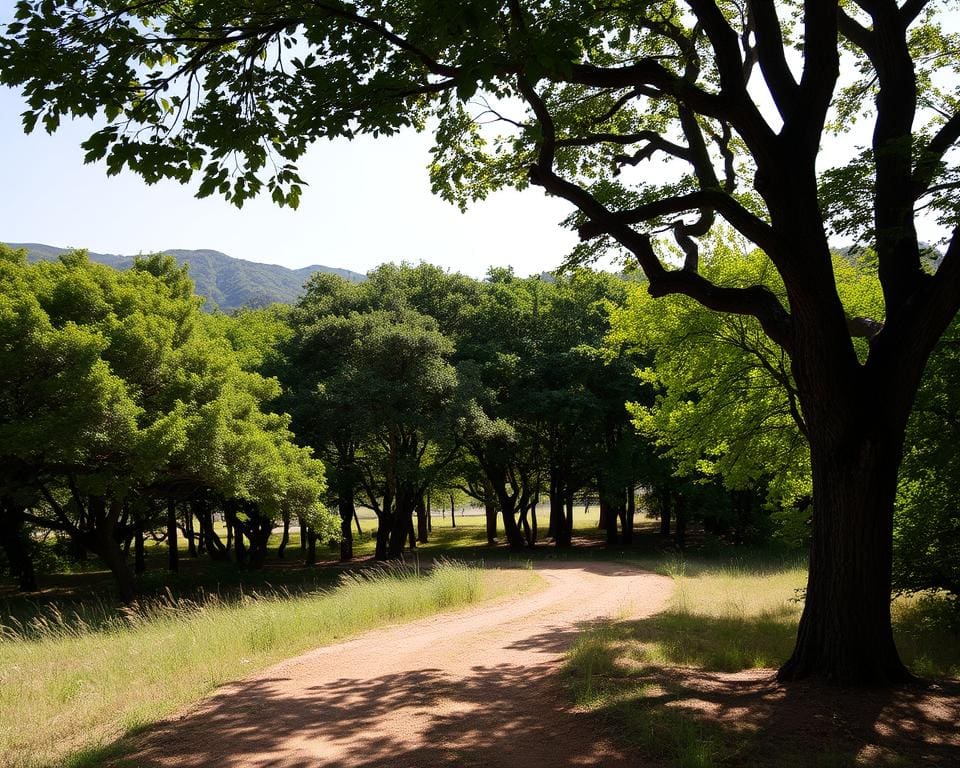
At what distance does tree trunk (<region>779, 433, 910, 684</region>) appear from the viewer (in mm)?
6523

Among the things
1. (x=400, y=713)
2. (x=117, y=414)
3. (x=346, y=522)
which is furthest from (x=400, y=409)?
(x=400, y=713)

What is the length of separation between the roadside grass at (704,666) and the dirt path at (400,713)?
346 millimetres

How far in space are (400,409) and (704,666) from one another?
65.0ft

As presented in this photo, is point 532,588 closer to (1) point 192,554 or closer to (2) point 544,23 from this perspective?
(2) point 544,23

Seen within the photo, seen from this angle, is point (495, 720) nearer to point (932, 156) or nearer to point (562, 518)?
point (932, 156)

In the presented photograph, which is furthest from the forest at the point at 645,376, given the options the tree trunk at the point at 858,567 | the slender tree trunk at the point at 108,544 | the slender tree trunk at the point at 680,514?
the slender tree trunk at the point at 680,514

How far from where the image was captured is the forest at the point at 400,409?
14.3 meters

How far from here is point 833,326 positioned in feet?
21.9

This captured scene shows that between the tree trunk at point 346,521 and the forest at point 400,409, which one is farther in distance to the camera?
the tree trunk at point 346,521

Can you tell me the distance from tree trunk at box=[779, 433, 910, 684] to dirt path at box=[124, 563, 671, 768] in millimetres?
2689

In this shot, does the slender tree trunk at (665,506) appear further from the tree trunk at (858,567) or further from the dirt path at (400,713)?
the tree trunk at (858,567)

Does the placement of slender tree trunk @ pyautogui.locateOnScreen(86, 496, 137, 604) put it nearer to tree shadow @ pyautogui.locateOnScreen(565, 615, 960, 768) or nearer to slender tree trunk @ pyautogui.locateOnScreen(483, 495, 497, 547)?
tree shadow @ pyautogui.locateOnScreen(565, 615, 960, 768)

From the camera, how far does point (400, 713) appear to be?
6363mm

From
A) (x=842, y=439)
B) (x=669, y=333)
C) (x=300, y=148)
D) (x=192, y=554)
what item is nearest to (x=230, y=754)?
(x=300, y=148)
